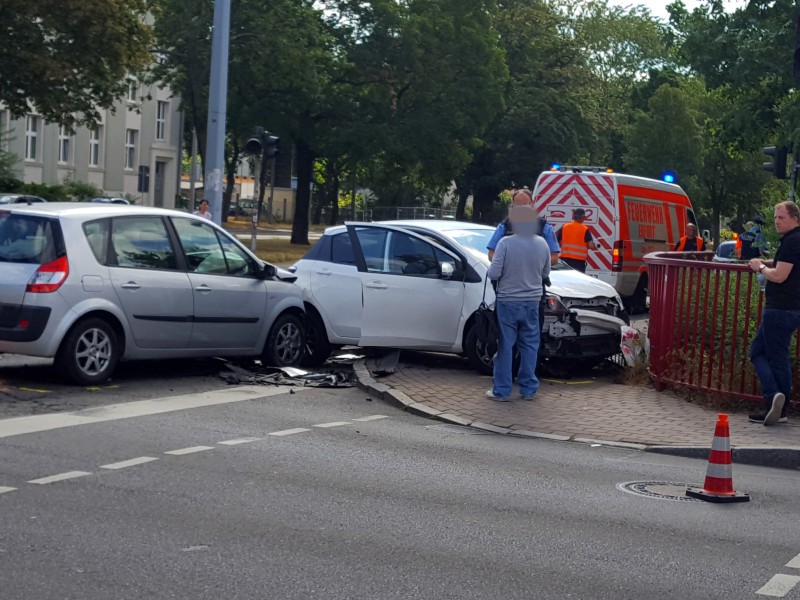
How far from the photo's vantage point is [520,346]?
445 inches

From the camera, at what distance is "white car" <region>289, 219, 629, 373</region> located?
12633mm

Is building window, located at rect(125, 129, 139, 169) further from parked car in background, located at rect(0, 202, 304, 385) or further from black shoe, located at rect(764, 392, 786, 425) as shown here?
black shoe, located at rect(764, 392, 786, 425)

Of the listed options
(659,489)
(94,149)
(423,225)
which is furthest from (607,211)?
(94,149)

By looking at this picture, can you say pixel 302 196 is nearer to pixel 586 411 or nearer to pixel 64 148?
pixel 64 148

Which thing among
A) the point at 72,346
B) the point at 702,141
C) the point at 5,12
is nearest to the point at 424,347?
the point at 72,346

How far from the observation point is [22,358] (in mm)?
12734

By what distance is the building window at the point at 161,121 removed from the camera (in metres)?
Answer: 73.9

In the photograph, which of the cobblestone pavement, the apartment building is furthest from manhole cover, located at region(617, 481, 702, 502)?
the apartment building

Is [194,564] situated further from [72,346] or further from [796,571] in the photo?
[72,346]

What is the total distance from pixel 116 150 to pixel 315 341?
190 feet

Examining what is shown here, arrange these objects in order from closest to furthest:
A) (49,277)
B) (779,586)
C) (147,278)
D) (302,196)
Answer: (779,586) → (49,277) → (147,278) → (302,196)

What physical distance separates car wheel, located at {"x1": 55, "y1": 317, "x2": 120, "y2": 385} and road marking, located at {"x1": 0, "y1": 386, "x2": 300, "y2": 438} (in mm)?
705

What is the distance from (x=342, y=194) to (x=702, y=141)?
4881 centimetres

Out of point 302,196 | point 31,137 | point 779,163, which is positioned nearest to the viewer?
point 779,163
